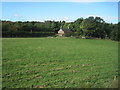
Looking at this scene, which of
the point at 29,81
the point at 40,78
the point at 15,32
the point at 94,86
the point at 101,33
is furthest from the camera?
the point at 101,33

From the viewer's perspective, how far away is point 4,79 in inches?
Answer: 172

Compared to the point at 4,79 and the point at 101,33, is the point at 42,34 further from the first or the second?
the point at 4,79

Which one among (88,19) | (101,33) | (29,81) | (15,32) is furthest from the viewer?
(88,19)

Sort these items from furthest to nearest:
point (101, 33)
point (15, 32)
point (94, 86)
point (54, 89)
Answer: point (101, 33), point (15, 32), point (94, 86), point (54, 89)

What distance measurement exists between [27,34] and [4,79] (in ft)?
151

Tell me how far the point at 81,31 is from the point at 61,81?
47.8 metres

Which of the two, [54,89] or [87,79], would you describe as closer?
[54,89]

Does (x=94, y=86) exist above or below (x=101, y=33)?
below

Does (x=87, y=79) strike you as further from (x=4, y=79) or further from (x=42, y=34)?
(x=42, y=34)

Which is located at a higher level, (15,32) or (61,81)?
(15,32)

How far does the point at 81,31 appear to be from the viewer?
5094 cm

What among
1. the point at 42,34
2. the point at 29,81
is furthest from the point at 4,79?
the point at 42,34

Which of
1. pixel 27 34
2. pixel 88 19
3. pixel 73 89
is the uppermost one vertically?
pixel 88 19

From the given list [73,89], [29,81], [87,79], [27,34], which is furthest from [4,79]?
[27,34]
